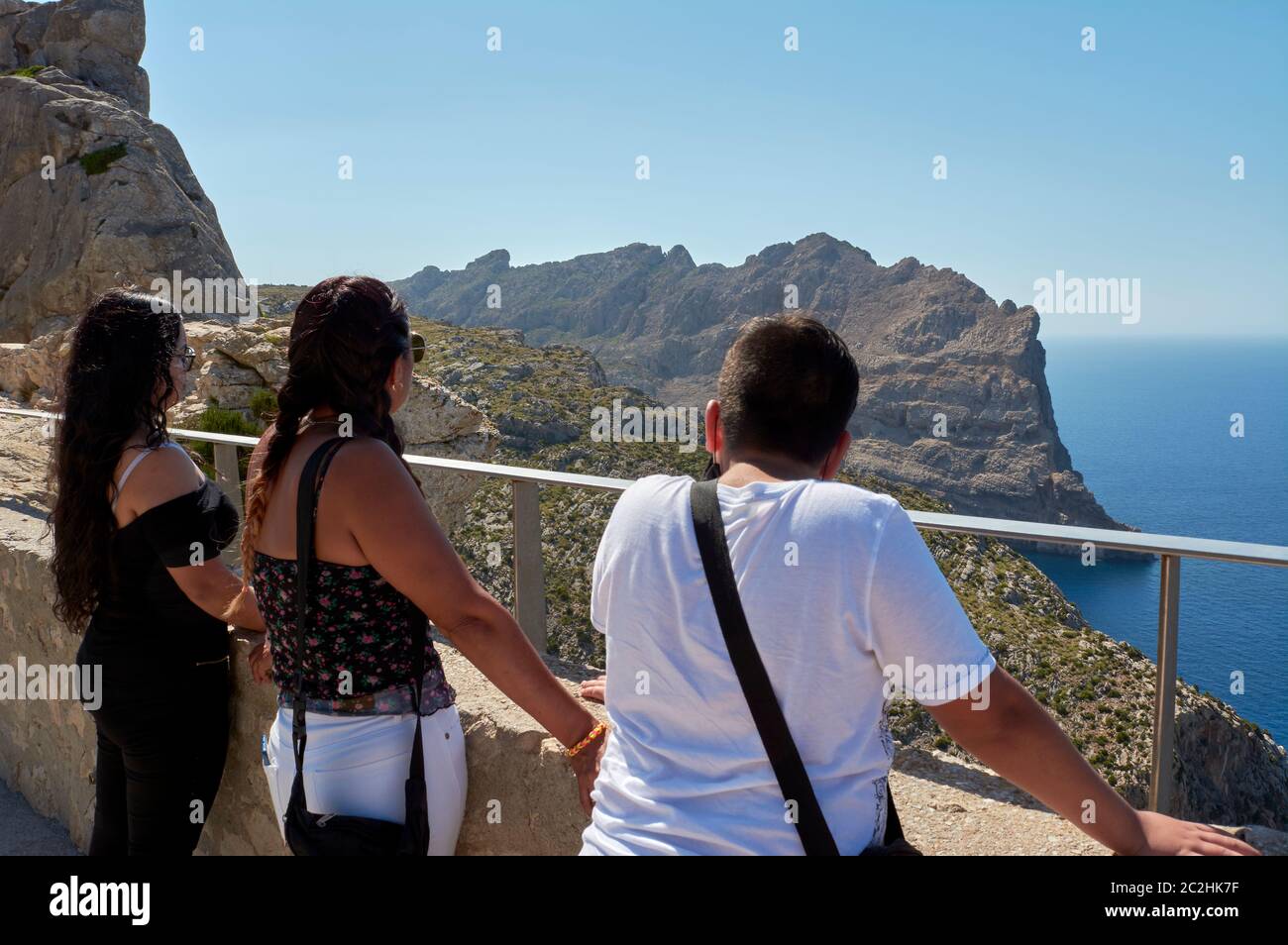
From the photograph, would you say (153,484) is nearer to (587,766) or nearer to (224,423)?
(587,766)

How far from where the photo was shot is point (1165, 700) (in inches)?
81.8

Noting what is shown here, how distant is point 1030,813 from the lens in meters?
2.06

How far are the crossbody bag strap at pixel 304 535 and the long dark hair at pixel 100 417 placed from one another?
31.8 inches

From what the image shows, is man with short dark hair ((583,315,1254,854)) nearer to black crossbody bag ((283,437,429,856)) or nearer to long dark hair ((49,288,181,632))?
black crossbody bag ((283,437,429,856))

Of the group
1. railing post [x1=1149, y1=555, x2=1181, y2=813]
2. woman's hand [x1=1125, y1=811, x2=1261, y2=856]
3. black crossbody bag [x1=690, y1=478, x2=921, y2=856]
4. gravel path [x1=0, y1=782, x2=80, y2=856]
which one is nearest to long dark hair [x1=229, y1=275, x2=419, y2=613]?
black crossbody bag [x1=690, y1=478, x2=921, y2=856]

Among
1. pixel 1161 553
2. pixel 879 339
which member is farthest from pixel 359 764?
pixel 879 339

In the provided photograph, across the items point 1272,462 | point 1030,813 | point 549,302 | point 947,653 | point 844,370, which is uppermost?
point 549,302

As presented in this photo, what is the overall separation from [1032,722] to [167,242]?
21.3 metres

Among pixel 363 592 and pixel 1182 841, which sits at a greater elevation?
pixel 363 592

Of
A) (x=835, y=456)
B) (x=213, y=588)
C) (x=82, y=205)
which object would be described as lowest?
(x=213, y=588)

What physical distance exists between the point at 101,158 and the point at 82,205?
4.90 ft

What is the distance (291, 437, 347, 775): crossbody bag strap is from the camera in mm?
1645

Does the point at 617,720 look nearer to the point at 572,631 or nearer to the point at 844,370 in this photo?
the point at 844,370

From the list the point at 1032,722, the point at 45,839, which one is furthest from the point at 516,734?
the point at 45,839
